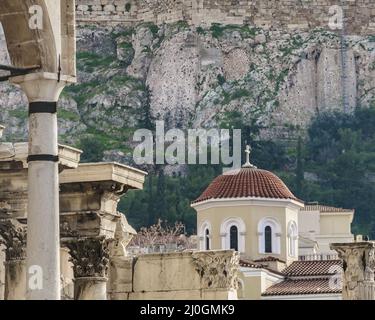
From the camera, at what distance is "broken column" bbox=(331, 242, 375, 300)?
111 ft

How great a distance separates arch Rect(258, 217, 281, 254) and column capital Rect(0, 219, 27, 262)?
6452cm

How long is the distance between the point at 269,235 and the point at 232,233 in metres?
2.50

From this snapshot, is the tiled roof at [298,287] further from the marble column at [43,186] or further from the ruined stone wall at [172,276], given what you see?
the marble column at [43,186]

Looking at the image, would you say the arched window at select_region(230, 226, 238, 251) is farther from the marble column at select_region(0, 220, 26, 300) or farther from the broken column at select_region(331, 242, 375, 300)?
the marble column at select_region(0, 220, 26, 300)

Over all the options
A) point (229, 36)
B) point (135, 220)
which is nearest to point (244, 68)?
point (229, 36)

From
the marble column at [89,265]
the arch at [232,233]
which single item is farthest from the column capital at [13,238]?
the arch at [232,233]

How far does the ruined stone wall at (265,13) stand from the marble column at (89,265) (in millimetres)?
154440

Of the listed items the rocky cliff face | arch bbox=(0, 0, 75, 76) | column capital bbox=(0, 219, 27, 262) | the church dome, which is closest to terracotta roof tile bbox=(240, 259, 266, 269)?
the church dome

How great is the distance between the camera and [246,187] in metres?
87.1

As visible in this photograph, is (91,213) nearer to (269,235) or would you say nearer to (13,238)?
(13,238)

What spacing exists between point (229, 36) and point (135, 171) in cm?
15450

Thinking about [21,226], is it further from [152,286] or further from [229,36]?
[229,36]

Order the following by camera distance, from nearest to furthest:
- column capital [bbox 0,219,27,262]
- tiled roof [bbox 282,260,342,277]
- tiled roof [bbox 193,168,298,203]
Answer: column capital [bbox 0,219,27,262] < tiled roof [bbox 282,260,342,277] < tiled roof [bbox 193,168,298,203]

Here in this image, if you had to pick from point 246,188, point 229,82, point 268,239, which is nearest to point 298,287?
point 246,188
